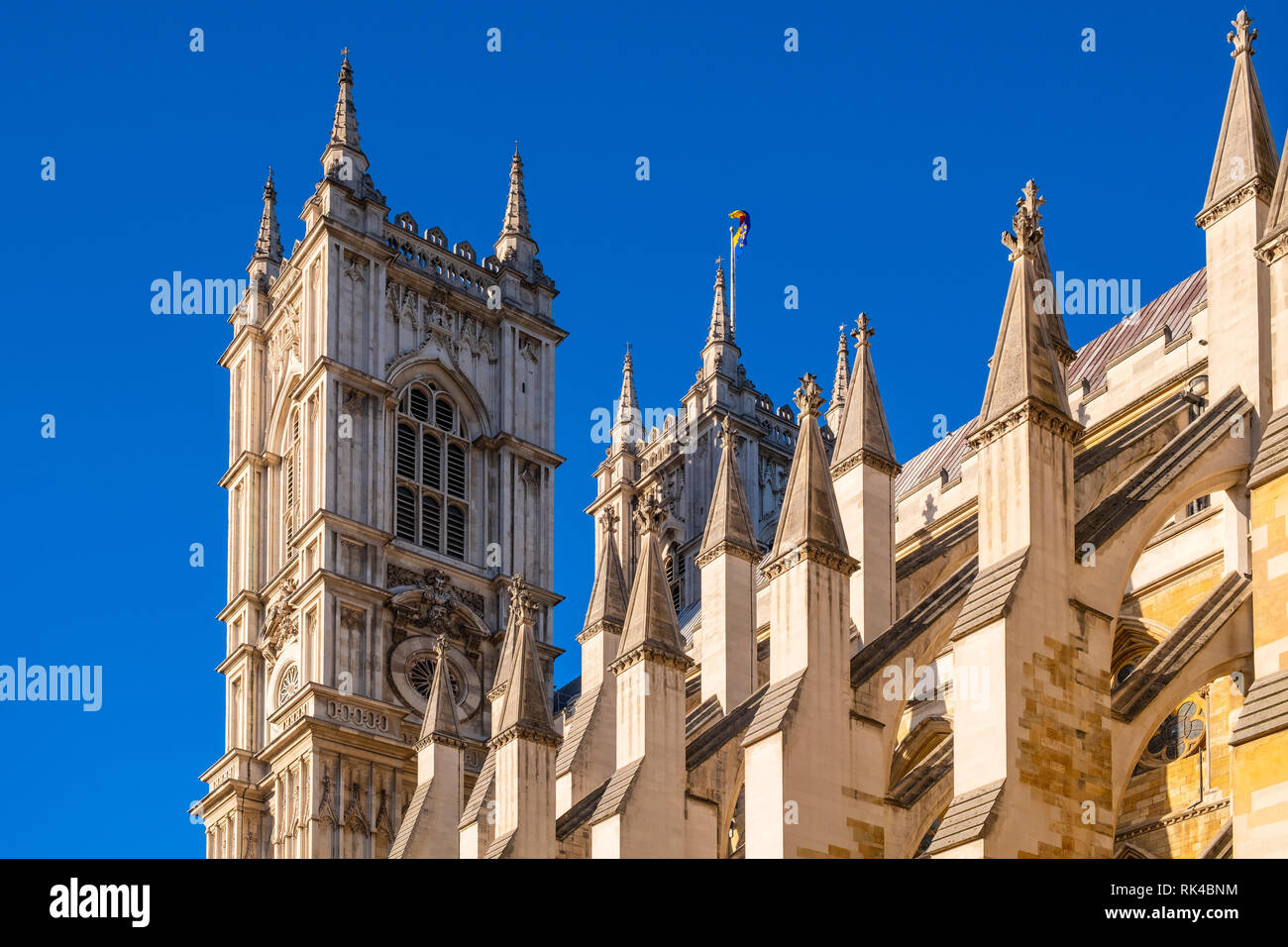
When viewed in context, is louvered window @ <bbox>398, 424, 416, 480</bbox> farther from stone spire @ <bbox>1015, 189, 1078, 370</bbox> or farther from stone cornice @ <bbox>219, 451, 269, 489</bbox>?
stone spire @ <bbox>1015, 189, 1078, 370</bbox>

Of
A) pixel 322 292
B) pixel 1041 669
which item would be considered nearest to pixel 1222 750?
pixel 1041 669

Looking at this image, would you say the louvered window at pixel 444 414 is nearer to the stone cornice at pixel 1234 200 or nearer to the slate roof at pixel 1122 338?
the slate roof at pixel 1122 338

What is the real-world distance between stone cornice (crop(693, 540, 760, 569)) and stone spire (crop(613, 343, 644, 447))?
954 inches

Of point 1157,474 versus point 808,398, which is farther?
point 808,398

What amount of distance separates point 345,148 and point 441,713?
18300 mm

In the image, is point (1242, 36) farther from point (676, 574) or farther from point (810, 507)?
point (676, 574)

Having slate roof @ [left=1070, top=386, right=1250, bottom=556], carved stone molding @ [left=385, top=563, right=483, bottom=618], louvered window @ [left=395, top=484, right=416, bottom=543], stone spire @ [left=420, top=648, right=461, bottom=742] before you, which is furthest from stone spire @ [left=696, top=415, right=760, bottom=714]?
louvered window @ [left=395, top=484, right=416, bottom=543]

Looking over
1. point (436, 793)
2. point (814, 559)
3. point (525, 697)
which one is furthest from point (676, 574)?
point (814, 559)

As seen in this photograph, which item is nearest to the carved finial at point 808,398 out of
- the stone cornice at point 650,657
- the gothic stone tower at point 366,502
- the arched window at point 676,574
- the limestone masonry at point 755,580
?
the limestone masonry at point 755,580

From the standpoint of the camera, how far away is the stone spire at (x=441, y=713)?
3662cm

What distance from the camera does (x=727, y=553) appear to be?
31.3 meters

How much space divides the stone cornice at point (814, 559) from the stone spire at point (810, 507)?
3cm

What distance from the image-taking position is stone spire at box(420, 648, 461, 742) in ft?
120
